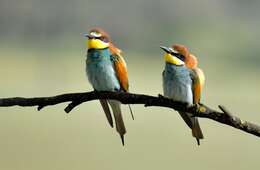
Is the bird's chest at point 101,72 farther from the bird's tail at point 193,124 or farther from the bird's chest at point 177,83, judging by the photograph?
the bird's tail at point 193,124

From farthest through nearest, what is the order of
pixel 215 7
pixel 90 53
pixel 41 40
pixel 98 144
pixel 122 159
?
1. pixel 215 7
2. pixel 41 40
3. pixel 98 144
4. pixel 122 159
5. pixel 90 53

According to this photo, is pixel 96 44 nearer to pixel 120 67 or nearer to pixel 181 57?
pixel 120 67

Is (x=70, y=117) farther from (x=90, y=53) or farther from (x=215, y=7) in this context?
(x=90, y=53)

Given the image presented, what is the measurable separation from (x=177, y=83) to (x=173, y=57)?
129 millimetres

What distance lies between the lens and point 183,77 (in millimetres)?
2637

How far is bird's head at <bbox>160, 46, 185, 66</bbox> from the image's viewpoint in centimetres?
246

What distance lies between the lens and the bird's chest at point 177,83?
8.48 ft

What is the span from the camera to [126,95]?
2.10 m

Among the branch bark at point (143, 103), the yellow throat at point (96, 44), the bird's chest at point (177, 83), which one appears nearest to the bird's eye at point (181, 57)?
the bird's chest at point (177, 83)

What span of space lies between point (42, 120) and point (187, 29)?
8.69m

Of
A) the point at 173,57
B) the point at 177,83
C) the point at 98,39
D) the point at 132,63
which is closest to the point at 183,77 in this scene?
the point at 177,83

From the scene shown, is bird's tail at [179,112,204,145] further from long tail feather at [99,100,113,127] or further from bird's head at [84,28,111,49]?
bird's head at [84,28,111,49]

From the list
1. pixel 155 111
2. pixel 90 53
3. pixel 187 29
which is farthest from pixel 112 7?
pixel 90 53

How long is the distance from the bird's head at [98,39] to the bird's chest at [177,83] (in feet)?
0.56
